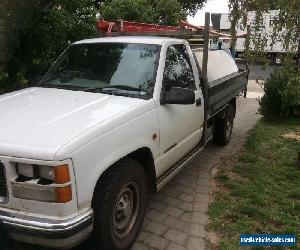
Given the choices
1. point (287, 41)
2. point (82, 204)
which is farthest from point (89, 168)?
point (287, 41)

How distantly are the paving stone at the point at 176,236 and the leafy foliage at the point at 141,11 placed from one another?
11740 millimetres

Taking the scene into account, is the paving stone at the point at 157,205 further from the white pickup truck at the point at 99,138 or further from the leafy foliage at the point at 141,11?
the leafy foliage at the point at 141,11

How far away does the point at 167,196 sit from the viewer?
509cm

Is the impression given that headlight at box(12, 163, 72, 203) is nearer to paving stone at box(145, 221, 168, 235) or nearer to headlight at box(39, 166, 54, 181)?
headlight at box(39, 166, 54, 181)

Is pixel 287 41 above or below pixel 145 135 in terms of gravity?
above

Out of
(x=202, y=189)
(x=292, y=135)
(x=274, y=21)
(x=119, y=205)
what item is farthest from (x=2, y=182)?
(x=292, y=135)

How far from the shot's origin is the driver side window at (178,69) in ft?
15.0

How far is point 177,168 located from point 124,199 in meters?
1.19

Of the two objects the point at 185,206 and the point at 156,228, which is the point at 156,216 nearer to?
the point at 156,228

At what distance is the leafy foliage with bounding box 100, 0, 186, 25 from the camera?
14.8 m

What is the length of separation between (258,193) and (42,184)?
3254mm

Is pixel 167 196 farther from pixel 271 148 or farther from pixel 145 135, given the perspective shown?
pixel 271 148

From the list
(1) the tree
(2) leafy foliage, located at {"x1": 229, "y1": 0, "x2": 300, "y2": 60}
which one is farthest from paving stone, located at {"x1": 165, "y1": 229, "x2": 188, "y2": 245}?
(1) the tree

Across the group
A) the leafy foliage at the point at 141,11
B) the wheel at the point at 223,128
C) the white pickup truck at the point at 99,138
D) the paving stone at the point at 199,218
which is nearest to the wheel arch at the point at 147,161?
the white pickup truck at the point at 99,138
